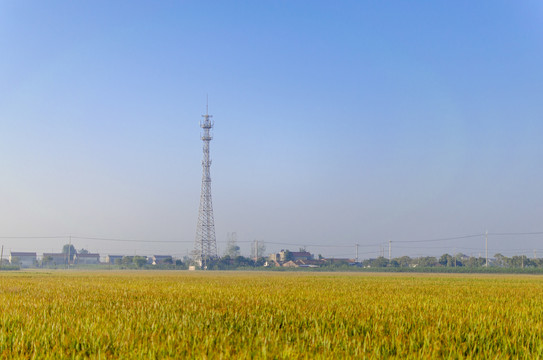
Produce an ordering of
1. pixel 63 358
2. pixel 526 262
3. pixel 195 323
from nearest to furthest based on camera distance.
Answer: pixel 63 358 → pixel 195 323 → pixel 526 262

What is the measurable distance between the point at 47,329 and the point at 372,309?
243 inches

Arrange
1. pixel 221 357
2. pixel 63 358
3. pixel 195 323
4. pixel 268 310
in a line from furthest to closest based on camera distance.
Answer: pixel 268 310, pixel 195 323, pixel 63 358, pixel 221 357

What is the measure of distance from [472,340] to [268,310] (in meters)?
4.15


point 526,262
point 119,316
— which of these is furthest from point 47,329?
point 526,262

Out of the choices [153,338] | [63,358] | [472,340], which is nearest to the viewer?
[63,358]

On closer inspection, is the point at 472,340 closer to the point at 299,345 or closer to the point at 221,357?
the point at 299,345

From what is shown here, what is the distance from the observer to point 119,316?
8359 millimetres

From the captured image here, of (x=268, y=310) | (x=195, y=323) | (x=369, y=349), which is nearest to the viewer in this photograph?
(x=369, y=349)

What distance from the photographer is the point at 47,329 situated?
6859mm

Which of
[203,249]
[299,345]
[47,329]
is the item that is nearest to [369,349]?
[299,345]

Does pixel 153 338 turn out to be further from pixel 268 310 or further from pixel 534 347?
pixel 534 347

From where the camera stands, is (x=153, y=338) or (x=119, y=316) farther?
(x=119, y=316)

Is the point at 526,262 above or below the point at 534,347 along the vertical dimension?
below

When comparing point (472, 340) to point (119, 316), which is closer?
point (472, 340)
